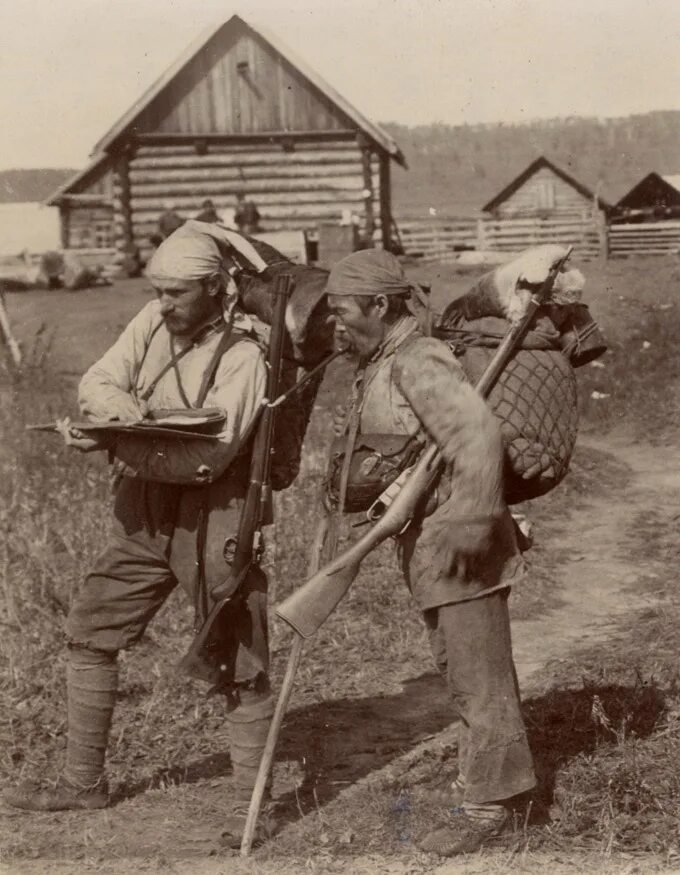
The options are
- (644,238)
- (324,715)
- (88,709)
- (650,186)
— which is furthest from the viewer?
(650,186)

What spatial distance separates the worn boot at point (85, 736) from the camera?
4.45 meters

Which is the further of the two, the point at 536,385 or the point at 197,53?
the point at 197,53

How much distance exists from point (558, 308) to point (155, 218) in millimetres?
21872

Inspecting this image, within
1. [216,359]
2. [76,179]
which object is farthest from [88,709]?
[76,179]

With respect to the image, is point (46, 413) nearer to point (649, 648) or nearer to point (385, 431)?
point (649, 648)

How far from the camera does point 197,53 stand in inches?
963

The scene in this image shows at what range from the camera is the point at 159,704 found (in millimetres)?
5445

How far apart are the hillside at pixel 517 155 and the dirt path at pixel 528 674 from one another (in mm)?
32388

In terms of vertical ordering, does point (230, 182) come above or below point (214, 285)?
above

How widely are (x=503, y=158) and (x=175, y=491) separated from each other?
6654cm

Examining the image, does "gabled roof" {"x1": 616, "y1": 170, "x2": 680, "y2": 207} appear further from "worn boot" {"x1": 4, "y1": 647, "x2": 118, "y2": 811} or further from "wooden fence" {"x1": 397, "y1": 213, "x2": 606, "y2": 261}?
"worn boot" {"x1": 4, "y1": 647, "x2": 118, "y2": 811}

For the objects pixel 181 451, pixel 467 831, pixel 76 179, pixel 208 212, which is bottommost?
pixel 467 831

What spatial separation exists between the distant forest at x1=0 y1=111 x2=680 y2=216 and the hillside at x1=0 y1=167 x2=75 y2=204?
0.06 m

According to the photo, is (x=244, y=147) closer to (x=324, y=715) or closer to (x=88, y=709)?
(x=324, y=715)
